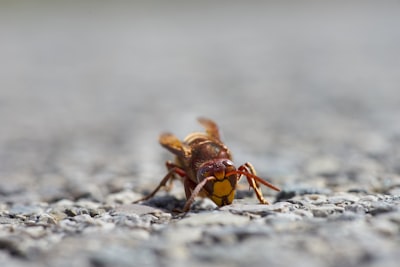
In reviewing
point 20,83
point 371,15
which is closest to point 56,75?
point 20,83

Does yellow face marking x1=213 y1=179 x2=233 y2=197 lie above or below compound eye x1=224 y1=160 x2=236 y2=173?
below

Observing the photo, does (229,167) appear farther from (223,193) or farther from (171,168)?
(171,168)

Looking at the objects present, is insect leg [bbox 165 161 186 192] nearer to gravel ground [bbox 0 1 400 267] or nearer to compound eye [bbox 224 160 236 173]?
gravel ground [bbox 0 1 400 267]

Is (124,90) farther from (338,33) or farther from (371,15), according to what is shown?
(371,15)

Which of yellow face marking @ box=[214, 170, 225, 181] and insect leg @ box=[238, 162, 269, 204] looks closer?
yellow face marking @ box=[214, 170, 225, 181]

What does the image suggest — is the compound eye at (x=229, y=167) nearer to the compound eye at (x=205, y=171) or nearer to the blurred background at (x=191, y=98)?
the compound eye at (x=205, y=171)

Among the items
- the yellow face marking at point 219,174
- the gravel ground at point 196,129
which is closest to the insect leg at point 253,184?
the gravel ground at point 196,129

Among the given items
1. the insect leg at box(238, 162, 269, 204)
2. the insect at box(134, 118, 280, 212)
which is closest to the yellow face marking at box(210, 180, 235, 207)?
the insect at box(134, 118, 280, 212)
